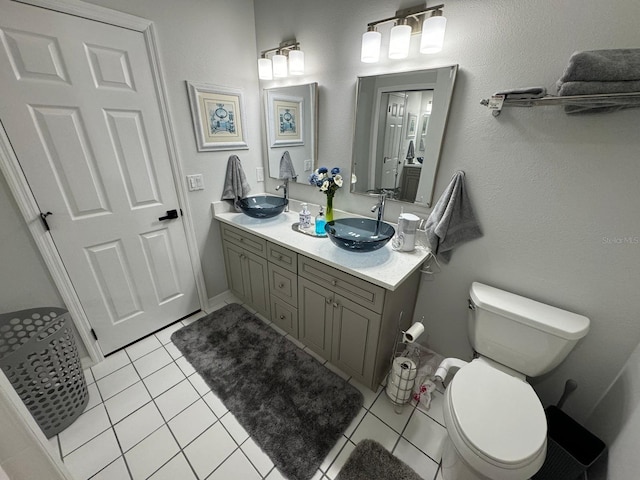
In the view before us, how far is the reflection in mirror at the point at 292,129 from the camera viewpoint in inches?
72.3

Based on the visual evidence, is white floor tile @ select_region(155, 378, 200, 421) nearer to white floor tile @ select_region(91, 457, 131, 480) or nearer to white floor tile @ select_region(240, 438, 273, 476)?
white floor tile @ select_region(91, 457, 131, 480)

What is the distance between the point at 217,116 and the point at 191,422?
2002mm

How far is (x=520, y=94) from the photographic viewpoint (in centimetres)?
103

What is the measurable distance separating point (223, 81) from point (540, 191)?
6.94 ft

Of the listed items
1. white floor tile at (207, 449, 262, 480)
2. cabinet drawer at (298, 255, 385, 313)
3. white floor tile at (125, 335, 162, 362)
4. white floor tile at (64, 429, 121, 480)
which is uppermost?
cabinet drawer at (298, 255, 385, 313)

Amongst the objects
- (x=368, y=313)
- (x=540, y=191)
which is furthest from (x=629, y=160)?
(x=368, y=313)

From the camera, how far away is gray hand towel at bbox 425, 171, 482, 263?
52.1 inches

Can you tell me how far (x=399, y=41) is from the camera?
1276 millimetres

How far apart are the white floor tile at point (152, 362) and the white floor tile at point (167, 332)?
0.32 feet

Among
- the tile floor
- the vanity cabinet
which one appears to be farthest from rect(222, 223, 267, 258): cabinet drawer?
the tile floor

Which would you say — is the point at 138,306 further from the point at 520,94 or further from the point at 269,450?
the point at 520,94

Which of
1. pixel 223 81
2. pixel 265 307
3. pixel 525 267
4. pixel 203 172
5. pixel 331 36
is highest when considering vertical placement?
pixel 331 36

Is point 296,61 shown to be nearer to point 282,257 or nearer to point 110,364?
point 282,257

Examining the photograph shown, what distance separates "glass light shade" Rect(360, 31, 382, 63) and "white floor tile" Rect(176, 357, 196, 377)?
2.21m
